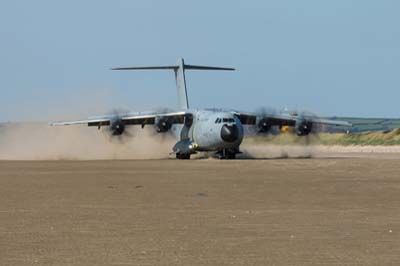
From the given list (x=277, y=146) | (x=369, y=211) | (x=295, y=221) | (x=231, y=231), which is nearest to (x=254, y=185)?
(x=369, y=211)

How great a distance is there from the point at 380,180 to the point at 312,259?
19547 millimetres

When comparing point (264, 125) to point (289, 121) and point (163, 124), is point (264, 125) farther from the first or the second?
point (163, 124)

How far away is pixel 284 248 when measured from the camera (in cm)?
1305

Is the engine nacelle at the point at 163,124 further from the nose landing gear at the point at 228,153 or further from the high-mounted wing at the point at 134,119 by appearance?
the nose landing gear at the point at 228,153

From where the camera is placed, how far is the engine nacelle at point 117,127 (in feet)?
193

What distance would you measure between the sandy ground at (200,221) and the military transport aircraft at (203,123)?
2305cm

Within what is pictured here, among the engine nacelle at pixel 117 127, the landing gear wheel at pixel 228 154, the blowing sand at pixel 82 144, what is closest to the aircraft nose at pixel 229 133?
the landing gear wheel at pixel 228 154

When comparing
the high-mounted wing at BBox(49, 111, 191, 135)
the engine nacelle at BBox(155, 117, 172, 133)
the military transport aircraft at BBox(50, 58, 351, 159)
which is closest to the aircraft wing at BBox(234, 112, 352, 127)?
the military transport aircraft at BBox(50, 58, 351, 159)

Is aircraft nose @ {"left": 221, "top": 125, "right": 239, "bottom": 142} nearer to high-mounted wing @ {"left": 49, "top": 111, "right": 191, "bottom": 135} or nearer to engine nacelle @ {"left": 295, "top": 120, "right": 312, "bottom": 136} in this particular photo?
high-mounted wing @ {"left": 49, "top": 111, "right": 191, "bottom": 135}

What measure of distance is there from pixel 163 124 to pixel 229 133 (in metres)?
7.23

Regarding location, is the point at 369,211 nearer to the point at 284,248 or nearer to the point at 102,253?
the point at 284,248

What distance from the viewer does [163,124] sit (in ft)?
193

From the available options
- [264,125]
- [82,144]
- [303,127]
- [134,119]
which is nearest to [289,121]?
[303,127]

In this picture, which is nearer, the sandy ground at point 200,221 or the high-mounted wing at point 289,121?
the sandy ground at point 200,221
